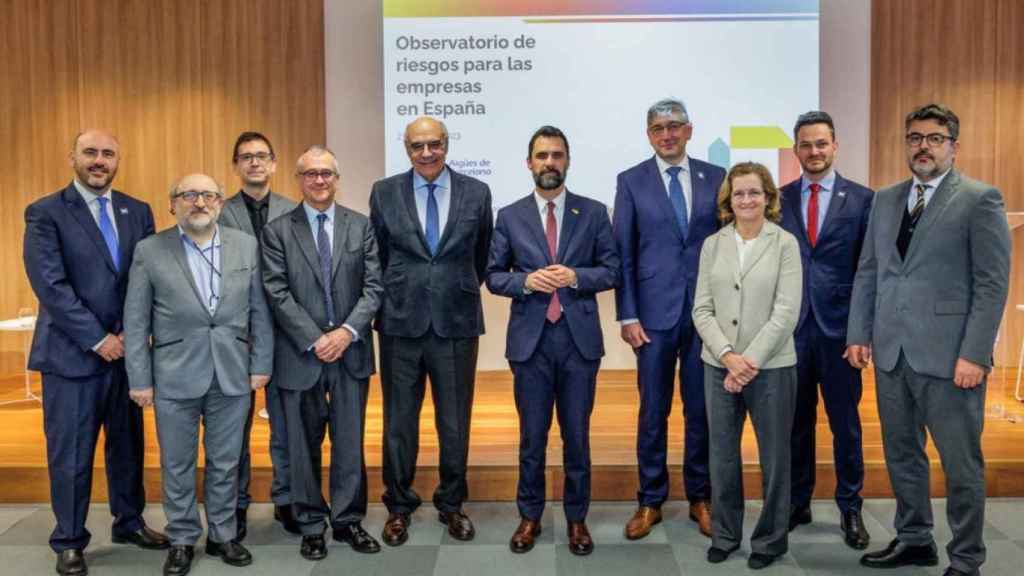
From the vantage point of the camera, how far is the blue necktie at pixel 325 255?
3.28 m

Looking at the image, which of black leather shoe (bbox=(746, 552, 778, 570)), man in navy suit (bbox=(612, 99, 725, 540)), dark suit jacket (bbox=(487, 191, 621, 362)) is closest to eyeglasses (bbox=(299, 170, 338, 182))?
dark suit jacket (bbox=(487, 191, 621, 362))

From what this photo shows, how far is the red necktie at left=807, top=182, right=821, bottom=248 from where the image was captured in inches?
134

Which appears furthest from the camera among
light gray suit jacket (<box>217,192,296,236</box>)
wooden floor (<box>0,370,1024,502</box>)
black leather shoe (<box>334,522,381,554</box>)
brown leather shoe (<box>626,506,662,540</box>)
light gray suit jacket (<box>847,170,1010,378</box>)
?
wooden floor (<box>0,370,1024,502</box>)

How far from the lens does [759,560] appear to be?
3.16 meters

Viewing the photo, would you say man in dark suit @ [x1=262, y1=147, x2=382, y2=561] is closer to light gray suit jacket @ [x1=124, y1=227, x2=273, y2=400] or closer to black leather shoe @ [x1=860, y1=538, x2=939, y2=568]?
light gray suit jacket @ [x1=124, y1=227, x2=273, y2=400]

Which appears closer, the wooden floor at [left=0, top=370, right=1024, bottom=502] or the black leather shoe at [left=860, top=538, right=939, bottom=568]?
the black leather shoe at [left=860, top=538, right=939, bottom=568]

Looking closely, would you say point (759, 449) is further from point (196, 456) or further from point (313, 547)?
point (196, 456)

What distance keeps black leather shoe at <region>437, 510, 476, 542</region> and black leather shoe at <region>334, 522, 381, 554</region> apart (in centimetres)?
31

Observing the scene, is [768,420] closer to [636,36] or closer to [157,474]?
[157,474]

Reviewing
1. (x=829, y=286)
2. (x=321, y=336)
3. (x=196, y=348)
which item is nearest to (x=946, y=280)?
(x=829, y=286)

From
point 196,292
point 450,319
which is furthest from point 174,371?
point 450,319

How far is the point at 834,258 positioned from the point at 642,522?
131 centimetres

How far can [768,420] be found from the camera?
3.11 meters

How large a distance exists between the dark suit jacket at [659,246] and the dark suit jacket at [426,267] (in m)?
0.61
